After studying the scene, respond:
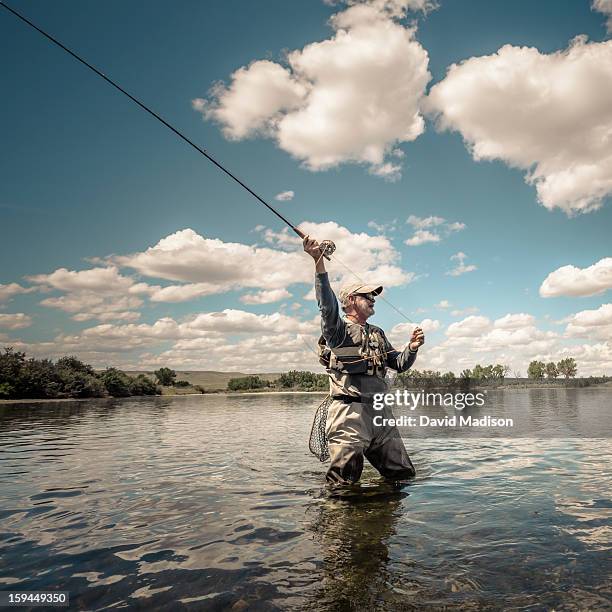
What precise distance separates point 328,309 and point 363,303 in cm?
139

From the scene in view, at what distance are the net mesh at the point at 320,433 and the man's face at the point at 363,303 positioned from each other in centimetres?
169

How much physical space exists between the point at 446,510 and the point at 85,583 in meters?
4.57

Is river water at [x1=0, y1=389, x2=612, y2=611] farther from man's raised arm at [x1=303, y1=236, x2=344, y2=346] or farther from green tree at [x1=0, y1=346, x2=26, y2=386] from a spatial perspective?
green tree at [x1=0, y1=346, x2=26, y2=386]

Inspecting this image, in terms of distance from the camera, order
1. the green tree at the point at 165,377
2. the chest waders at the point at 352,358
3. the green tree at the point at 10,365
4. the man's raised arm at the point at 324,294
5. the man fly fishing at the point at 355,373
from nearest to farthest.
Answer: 1. the man's raised arm at the point at 324,294
2. the man fly fishing at the point at 355,373
3. the chest waders at the point at 352,358
4. the green tree at the point at 10,365
5. the green tree at the point at 165,377

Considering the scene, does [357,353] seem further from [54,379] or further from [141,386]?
[141,386]

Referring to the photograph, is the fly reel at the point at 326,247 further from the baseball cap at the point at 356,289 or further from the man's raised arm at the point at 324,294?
the baseball cap at the point at 356,289

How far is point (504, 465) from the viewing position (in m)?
10.2

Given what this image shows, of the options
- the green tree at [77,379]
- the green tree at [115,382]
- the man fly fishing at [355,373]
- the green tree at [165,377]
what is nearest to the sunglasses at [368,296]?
the man fly fishing at [355,373]

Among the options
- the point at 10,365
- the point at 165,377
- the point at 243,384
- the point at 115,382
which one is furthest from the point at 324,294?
the point at 243,384

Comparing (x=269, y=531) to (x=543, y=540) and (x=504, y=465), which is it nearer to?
(x=543, y=540)

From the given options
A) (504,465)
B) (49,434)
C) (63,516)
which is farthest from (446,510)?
(49,434)

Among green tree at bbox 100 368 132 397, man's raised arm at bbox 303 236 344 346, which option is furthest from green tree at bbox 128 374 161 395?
man's raised arm at bbox 303 236 344 346

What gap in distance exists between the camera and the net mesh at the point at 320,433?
8.07 m

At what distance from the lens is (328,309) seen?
260 inches
